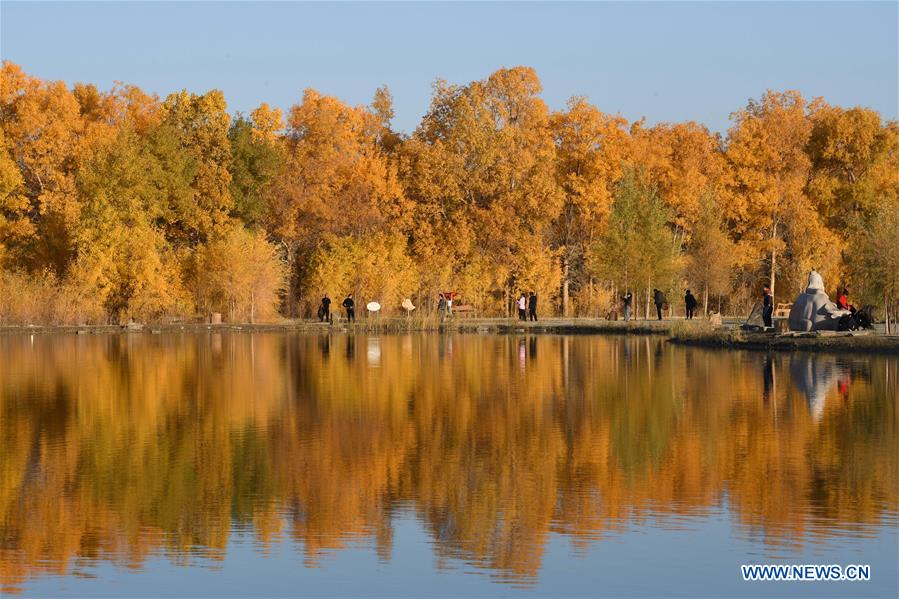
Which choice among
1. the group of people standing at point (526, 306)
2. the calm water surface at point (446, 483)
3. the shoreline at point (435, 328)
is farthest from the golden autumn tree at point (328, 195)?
the calm water surface at point (446, 483)

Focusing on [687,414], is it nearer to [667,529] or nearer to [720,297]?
[667,529]

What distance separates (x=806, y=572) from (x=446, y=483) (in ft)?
19.0

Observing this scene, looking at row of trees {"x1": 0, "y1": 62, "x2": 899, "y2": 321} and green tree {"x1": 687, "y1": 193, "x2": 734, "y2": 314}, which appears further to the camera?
green tree {"x1": 687, "y1": 193, "x2": 734, "y2": 314}

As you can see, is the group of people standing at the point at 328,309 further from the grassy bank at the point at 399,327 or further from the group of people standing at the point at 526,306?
the group of people standing at the point at 526,306

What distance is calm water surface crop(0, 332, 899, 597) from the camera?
12.9 meters

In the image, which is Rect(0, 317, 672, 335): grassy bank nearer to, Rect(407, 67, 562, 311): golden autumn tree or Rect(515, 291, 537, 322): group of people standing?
Rect(515, 291, 537, 322): group of people standing

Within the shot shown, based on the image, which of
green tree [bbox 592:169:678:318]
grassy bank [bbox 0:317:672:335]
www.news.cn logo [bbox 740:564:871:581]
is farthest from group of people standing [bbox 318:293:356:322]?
www.news.cn logo [bbox 740:564:871:581]

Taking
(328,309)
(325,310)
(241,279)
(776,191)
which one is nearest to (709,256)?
(776,191)

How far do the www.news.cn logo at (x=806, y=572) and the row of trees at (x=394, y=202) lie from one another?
156ft

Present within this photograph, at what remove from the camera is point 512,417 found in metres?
24.2

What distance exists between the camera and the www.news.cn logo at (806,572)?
40.8 ft

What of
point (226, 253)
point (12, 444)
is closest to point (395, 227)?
point (226, 253)

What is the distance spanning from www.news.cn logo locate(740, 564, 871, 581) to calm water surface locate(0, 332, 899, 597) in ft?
0.46

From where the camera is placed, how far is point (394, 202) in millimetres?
69562
